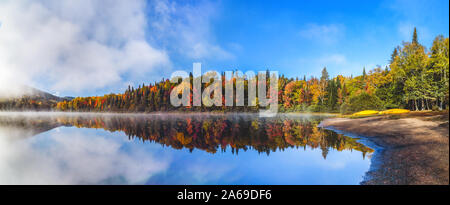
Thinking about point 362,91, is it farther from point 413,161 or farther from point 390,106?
point 413,161

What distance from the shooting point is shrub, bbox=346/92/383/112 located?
4156 centimetres

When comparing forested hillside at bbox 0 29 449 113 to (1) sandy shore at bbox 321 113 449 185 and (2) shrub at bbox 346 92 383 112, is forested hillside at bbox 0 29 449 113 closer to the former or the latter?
(2) shrub at bbox 346 92 383 112

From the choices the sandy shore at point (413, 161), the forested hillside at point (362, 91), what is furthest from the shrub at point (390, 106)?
the sandy shore at point (413, 161)

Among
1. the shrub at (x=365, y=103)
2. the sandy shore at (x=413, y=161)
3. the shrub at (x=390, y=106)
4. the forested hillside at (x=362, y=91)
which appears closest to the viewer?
the sandy shore at (x=413, y=161)

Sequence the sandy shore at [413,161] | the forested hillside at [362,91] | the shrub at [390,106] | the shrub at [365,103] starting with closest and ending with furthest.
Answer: the sandy shore at [413,161] < the forested hillside at [362,91] < the shrub at [390,106] < the shrub at [365,103]

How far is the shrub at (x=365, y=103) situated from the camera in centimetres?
4156

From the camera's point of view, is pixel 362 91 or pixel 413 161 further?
pixel 362 91

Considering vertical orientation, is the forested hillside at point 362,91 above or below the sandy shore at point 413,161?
above

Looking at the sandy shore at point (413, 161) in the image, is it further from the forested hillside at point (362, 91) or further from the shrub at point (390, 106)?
the shrub at point (390, 106)

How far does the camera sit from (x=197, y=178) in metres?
10.5

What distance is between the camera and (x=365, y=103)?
43.7m

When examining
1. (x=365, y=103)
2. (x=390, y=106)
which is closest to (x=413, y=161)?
(x=390, y=106)
